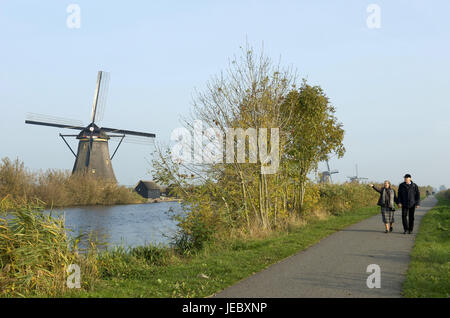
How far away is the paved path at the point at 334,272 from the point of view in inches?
256

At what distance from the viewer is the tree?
62.0 feet

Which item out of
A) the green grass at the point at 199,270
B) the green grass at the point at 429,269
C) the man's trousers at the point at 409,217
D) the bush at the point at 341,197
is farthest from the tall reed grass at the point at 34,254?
the bush at the point at 341,197

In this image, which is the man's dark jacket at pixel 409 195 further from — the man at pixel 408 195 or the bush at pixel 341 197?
the bush at pixel 341 197

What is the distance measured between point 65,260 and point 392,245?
343 inches

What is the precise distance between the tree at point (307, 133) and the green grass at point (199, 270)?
685cm

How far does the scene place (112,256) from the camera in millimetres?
10672

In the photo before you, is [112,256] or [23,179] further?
[23,179]

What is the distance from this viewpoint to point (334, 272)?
790cm

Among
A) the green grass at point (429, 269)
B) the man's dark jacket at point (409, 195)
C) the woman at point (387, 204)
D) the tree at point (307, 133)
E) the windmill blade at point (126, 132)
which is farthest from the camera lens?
the windmill blade at point (126, 132)

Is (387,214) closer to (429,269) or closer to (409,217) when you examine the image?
(409,217)

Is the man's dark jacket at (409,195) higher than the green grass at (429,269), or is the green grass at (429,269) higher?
the man's dark jacket at (409,195)

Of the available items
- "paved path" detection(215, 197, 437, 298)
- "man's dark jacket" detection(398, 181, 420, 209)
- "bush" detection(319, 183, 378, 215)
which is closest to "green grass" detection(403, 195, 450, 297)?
"paved path" detection(215, 197, 437, 298)
